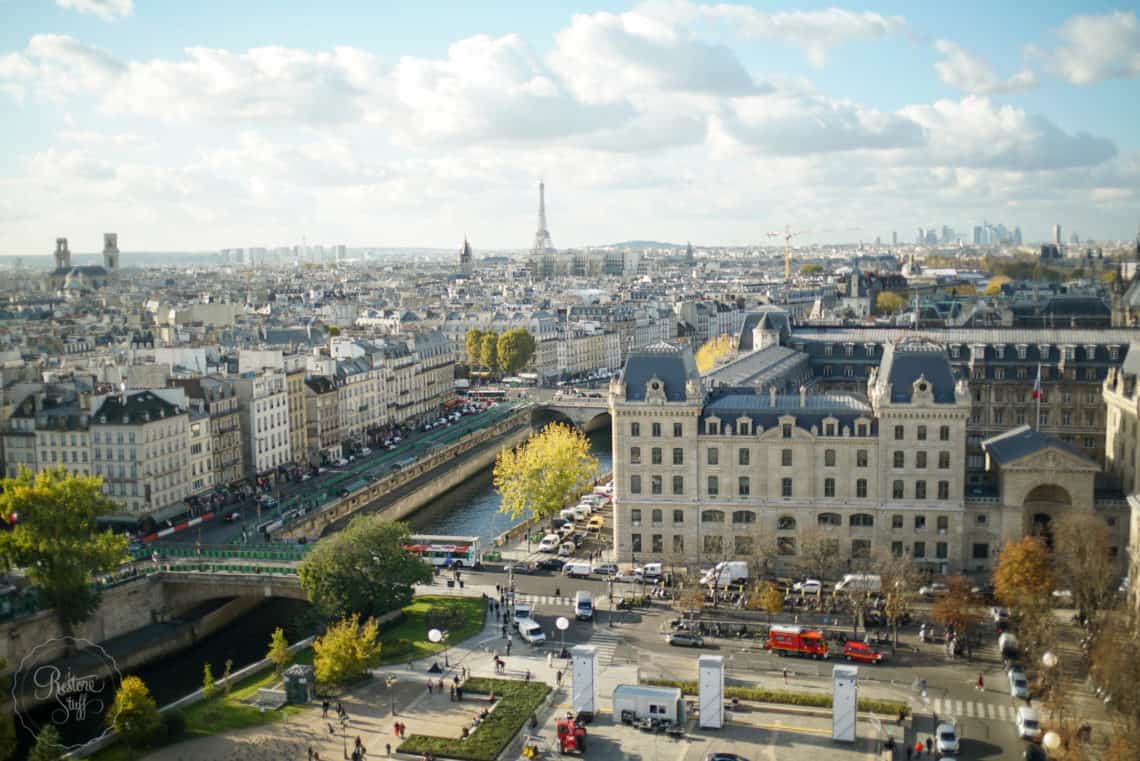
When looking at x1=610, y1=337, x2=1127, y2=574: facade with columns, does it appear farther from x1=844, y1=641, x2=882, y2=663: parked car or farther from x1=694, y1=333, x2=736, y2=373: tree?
x1=694, y1=333, x2=736, y2=373: tree

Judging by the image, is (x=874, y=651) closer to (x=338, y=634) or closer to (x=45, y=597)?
(x=338, y=634)

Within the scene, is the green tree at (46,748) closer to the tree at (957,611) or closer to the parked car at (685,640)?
the parked car at (685,640)

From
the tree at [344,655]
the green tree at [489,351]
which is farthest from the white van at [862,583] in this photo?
the green tree at [489,351]

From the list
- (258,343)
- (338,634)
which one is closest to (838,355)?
(338,634)

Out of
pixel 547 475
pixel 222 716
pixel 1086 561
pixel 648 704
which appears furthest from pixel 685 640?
pixel 547 475

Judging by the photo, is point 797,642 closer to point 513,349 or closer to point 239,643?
point 239,643
